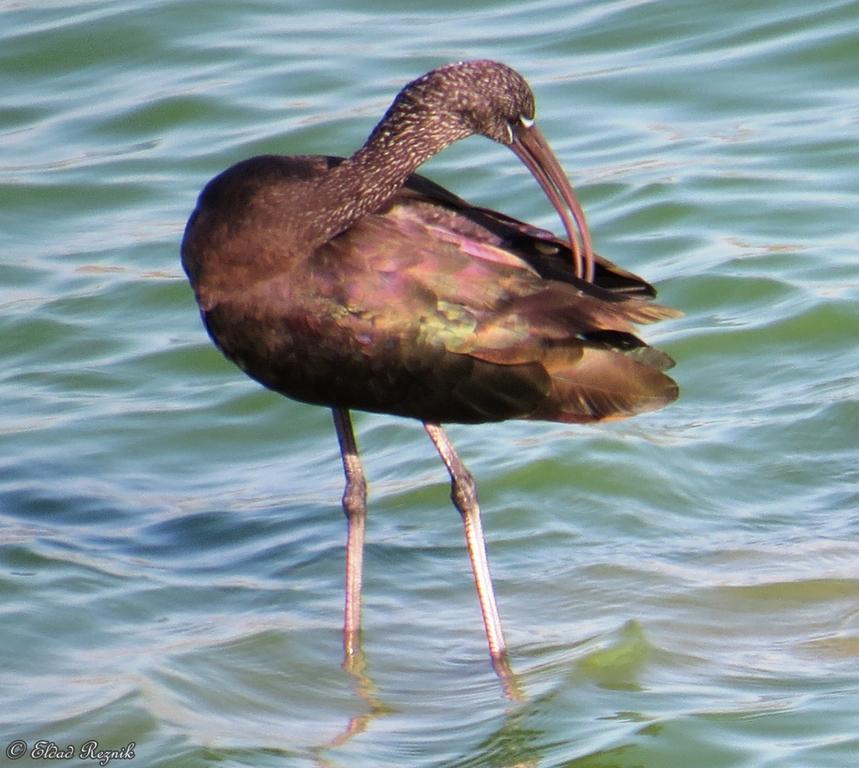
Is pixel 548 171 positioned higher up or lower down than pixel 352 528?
higher up

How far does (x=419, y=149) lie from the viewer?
642cm

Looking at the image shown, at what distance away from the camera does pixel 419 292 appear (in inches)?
237

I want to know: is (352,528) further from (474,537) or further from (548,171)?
(548,171)

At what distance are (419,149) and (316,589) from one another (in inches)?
70.3

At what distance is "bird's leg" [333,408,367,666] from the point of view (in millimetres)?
6578

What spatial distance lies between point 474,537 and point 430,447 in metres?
1.67

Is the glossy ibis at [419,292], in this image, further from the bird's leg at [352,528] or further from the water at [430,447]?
the water at [430,447]

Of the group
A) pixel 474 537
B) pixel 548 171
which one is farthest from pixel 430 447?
pixel 548 171

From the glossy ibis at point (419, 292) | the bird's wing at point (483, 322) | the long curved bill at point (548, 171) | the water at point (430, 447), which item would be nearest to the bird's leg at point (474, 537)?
the glossy ibis at point (419, 292)

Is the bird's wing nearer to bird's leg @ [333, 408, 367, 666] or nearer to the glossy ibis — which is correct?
the glossy ibis

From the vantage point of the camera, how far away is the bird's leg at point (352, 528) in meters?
6.58

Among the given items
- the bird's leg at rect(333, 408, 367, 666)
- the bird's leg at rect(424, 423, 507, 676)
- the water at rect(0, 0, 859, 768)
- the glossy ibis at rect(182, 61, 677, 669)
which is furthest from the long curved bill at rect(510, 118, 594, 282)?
the water at rect(0, 0, 859, 768)

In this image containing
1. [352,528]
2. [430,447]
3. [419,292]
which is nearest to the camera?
[419,292]

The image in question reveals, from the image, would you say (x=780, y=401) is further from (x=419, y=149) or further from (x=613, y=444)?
(x=419, y=149)
